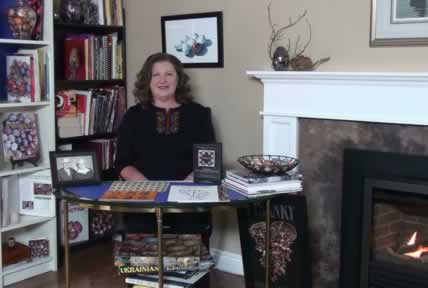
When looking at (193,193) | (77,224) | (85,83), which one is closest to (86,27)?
(85,83)

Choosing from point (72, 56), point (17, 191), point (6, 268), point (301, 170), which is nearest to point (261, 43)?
point (301, 170)

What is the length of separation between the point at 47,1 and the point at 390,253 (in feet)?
7.49

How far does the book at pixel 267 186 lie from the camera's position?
255 centimetres

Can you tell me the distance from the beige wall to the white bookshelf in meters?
0.64

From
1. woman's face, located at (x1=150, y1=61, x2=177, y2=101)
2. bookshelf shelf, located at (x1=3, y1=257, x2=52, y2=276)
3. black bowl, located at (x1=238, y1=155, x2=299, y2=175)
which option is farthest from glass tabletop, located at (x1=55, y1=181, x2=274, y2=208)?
bookshelf shelf, located at (x1=3, y1=257, x2=52, y2=276)

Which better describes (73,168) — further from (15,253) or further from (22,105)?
(15,253)

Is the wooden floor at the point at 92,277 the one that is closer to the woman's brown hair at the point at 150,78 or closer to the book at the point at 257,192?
the book at the point at 257,192

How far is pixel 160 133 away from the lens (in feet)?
10.4

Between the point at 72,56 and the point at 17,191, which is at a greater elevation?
the point at 72,56

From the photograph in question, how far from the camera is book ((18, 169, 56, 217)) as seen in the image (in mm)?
3422

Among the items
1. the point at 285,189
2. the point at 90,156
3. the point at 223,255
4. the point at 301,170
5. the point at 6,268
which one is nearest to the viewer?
the point at 285,189

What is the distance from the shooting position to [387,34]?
2.70m

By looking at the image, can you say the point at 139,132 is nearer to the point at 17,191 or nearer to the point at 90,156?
the point at 90,156

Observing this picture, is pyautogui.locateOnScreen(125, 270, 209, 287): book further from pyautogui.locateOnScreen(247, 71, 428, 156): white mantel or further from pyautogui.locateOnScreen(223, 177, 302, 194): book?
pyautogui.locateOnScreen(247, 71, 428, 156): white mantel
